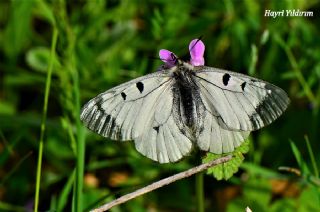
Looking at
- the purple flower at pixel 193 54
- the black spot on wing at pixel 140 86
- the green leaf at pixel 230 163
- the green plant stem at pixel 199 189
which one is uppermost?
the purple flower at pixel 193 54

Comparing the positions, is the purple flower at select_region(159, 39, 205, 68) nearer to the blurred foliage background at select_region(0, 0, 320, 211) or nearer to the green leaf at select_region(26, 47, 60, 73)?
the blurred foliage background at select_region(0, 0, 320, 211)

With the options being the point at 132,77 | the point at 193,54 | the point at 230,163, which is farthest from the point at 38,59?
the point at 230,163

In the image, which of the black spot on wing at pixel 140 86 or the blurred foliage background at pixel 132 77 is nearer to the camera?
the black spot on wing at pixel 140 86

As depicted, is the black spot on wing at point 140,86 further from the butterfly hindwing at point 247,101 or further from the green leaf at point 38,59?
the green leaf at point 38,59

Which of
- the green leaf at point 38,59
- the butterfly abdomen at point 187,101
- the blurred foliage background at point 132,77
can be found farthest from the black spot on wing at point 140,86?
the green leaf at point 38,59

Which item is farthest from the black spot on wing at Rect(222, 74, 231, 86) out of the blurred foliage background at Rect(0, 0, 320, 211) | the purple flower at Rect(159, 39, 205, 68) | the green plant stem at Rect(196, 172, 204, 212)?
the blurred foliage background at Rect(0, 0, 320, 211)

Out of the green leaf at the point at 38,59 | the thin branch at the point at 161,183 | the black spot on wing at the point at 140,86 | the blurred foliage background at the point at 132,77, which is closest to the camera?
the thin branch at the point at 161,183

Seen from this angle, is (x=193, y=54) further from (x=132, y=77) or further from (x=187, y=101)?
(x=132, y=77)

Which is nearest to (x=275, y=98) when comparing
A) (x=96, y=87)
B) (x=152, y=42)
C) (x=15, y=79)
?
(x=96, y=87)

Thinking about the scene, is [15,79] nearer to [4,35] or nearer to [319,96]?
[4,35]
